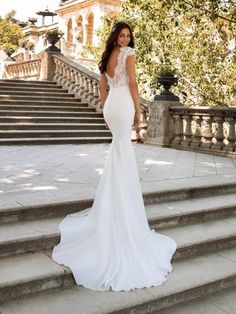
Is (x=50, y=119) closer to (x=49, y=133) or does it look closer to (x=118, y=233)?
(x=49, y=133)

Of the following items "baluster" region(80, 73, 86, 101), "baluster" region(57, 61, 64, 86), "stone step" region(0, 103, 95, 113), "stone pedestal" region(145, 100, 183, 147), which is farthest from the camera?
"baluster" region(57, 61, 64, 86)

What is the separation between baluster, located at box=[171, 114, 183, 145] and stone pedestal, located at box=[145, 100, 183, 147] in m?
0.13

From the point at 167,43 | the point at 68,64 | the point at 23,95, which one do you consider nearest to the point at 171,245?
the point at 23,95

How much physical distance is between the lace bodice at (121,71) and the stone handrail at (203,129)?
5.15 metres

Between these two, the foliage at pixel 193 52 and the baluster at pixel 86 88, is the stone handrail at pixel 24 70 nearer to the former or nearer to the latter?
the baluster at pixel 86 88

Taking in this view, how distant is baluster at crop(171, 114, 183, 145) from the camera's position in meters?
10.1

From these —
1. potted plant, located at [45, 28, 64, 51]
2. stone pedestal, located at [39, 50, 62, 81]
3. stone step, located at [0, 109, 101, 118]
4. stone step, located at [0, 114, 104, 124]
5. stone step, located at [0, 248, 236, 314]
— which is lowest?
stone step, located at [0, 248, 236, 314]

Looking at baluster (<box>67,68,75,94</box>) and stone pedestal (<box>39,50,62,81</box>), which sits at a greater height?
stone pedestal (<box>39,50,62,81</box>)

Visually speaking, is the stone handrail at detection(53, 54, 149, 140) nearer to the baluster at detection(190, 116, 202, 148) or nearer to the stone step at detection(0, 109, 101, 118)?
the stone step at detection(0, 109, 101, 118)

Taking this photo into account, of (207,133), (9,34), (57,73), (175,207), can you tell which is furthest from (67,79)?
(9,34)

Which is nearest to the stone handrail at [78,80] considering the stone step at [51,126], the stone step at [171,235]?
the stone step at [51,126]

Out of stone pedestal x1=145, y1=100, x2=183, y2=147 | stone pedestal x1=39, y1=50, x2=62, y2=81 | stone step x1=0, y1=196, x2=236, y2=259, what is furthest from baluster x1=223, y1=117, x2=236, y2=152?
stone pedestal x1=39, y1=50, x2=62, y2=81

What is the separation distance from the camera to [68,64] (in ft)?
48.7

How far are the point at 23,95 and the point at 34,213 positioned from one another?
31.8ft
